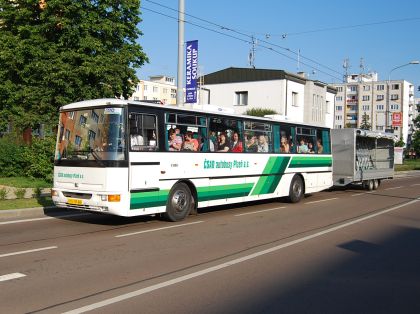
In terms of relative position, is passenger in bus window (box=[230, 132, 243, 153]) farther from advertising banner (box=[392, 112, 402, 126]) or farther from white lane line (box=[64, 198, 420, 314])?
advertising banner (box=[392, 112, 402, 126])

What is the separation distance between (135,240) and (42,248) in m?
1.70

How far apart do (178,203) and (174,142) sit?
1436 millimetres

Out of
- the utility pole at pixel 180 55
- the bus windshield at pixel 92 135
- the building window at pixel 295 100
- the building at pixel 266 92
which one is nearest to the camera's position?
the bus windshield at pixel 92 135

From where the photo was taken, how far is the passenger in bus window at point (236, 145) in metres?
13.8

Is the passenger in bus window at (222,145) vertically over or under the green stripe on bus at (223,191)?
over

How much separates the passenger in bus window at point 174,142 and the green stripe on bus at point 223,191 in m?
1.27

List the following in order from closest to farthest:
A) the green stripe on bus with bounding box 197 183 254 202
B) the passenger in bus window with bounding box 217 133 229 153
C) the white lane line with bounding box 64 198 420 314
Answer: the white lane line with bounding box 64 198 420 314 → the green stripe on bus with bounding box 197 183 254 202 → the passenger in bus window with bounding box 217 133 229 153

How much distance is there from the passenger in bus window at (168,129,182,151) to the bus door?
1.56ft

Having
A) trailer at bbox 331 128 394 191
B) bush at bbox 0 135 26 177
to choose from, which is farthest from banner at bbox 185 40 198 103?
bush at bbox 0 135 26 177

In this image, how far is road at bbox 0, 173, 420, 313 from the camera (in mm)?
5660

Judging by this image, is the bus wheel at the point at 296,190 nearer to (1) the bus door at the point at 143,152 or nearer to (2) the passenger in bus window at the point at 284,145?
(2) the passenger in bus window at the point at 284,145

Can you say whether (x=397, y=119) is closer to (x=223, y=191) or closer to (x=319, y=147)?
(x=319, y=147)

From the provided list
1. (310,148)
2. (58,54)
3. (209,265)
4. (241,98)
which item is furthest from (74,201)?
(241,98)

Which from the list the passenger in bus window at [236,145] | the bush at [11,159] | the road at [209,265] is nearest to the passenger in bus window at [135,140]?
the road at [209,265]
